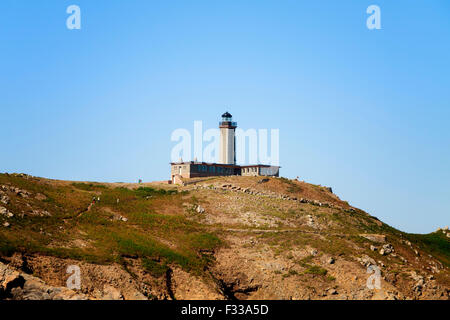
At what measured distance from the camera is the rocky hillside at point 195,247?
57.3m

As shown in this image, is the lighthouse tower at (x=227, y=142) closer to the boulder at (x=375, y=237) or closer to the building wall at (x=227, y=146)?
the building wall at (x=227, y=146)

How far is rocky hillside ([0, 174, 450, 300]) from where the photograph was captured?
57344 millimetres

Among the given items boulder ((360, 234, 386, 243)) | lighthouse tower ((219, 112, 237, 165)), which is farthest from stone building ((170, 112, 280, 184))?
boulder ((360, 234, 386, 243))

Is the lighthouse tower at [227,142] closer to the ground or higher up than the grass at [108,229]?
higher up

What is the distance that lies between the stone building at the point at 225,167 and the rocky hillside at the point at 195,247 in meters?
18.5

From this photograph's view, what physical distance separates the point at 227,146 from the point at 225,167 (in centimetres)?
A: 524

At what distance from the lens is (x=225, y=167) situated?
115562mm

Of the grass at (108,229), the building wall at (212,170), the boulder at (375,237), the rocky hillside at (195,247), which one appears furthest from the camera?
the building wall at (212,170)

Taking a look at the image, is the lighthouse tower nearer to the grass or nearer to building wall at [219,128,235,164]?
building wall at [219,128,235,164]

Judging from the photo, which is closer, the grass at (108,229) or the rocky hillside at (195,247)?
the rocky hillside at (195,247)

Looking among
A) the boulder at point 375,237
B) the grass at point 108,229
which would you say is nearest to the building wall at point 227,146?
the grass at point 108,229

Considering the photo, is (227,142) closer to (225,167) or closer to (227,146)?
(227,146)

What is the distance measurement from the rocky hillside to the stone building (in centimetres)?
1854
